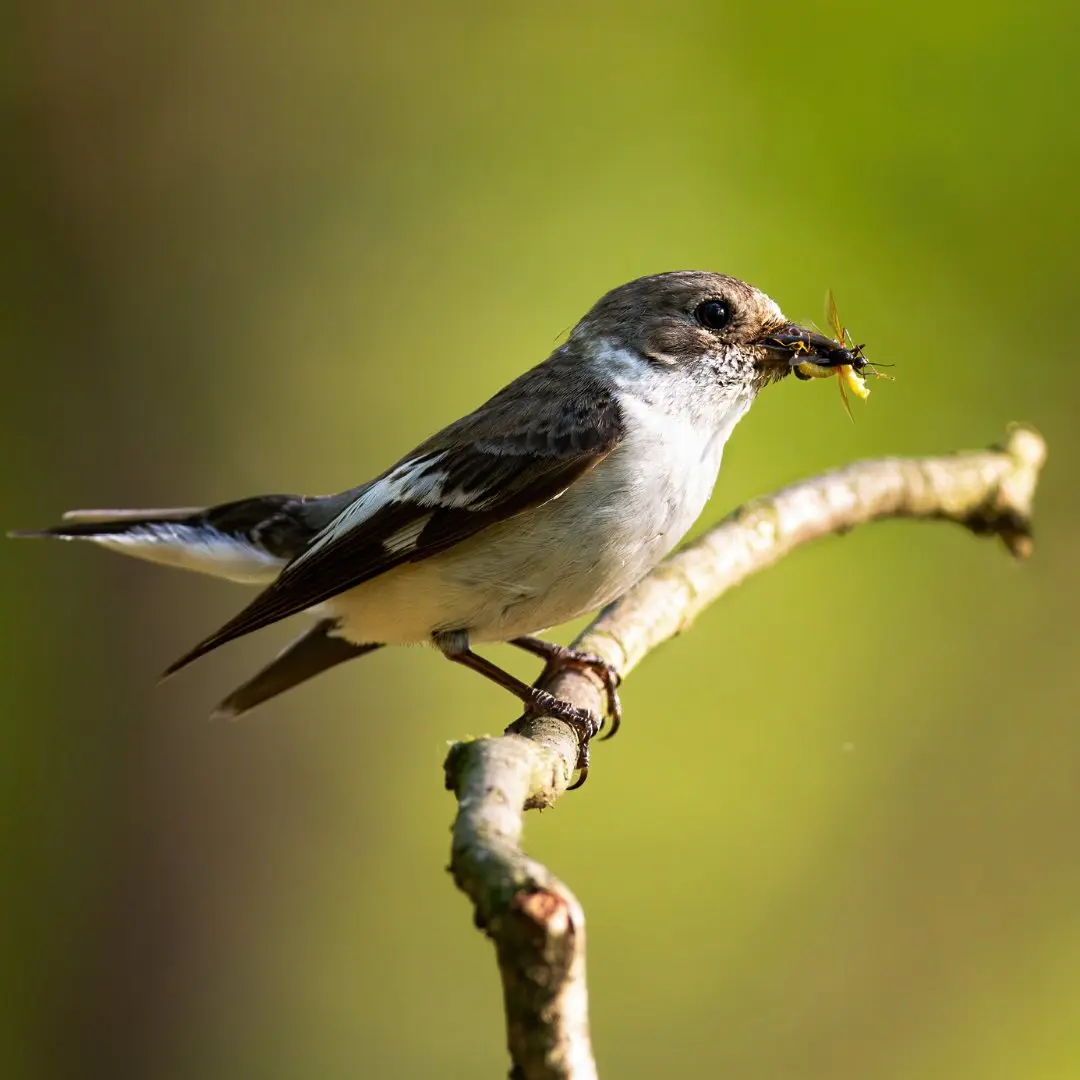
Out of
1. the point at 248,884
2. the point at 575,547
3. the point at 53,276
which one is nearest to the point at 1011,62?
the point at 575,547

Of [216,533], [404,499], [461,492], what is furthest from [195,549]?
[461,492]

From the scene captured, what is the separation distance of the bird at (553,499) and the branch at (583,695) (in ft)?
0.69

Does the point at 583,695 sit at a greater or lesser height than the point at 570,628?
lesser

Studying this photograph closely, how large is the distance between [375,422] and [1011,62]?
3.67 m

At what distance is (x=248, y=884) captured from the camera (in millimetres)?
6184

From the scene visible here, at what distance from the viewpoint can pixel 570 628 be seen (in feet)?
21.1

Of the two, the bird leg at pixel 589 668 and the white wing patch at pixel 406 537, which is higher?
the white wing patch at pixel 406 537

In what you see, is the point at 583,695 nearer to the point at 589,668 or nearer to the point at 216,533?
the point at 589,668

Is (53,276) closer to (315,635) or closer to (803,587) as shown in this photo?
(315,635)

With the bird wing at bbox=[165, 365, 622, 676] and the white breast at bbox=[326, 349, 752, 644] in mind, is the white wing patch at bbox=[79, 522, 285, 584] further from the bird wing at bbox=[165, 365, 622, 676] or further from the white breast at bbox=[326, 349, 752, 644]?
the white breast at bbox=[326, 349, 752, 644]

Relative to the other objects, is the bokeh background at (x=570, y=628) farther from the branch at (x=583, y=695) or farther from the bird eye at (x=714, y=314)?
the bird eye at (x=714, y=314)

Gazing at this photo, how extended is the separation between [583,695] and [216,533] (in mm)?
1484

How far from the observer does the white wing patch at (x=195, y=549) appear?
13.5ft

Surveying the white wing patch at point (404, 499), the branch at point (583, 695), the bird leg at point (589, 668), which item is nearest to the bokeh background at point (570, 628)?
the branch at point (583, 695)
